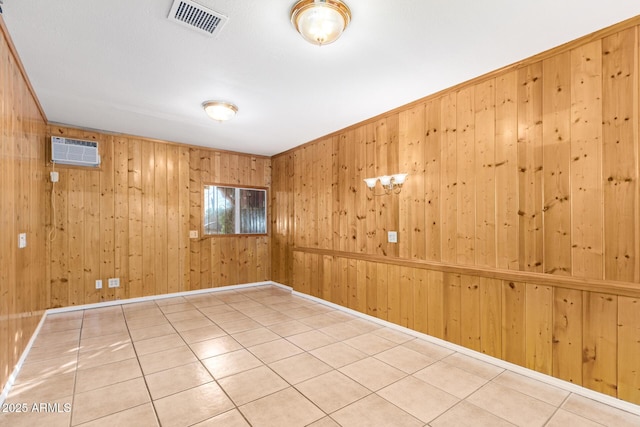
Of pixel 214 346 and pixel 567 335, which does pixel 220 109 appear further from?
pixel 567 335

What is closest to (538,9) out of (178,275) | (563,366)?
(563,366)

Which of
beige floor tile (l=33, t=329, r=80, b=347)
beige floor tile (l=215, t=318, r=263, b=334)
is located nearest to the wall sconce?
beige floor tile (l=215, t=318, r=263, b=334)

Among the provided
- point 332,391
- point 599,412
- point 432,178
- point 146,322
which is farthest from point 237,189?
point 599,412

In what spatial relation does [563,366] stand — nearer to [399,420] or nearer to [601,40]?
[399,420]

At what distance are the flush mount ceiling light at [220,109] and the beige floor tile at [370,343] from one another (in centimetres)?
292

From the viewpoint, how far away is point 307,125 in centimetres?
436

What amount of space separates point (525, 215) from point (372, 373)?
1.89 meters

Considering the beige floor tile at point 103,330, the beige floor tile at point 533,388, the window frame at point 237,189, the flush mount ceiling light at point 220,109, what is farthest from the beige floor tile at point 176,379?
the window frame at point 237,189

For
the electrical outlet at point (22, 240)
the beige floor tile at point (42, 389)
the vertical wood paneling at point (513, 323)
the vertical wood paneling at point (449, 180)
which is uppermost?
the vertical wood paneling at point (449, 180)

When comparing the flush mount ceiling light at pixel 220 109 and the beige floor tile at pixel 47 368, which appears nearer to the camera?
the beige floor tile at pixel 47 368

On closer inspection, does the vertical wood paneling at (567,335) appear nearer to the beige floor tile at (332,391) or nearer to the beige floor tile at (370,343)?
the beige floor tile at (370,343)

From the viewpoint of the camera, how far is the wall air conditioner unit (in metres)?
4.18

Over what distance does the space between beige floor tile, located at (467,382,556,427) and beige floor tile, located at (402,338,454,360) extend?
0.58m

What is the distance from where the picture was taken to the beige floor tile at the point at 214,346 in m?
2.97
